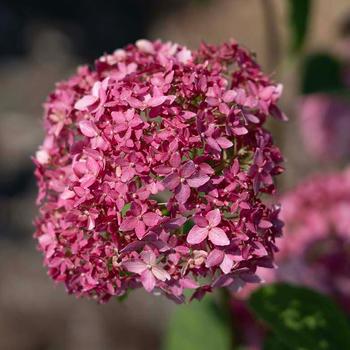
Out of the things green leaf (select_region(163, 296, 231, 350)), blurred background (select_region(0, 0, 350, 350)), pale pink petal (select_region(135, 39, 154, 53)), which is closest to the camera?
pale pink petal (select_region(135, 39, 154, 53))

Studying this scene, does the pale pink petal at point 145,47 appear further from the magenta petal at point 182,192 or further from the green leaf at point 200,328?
the green leaf at point 200,328

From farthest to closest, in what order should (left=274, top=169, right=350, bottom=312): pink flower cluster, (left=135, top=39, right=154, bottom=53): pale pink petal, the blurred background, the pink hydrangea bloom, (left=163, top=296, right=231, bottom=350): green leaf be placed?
1. the pink hydrangea bloom
2. the blurred background
3. (left=274, top=169, right=350, bottom=312): pink flower cluster
4. (left=163, top=296, right=231, bottom=350): green leaf
5. (left=135, top=39, right=154, bottom=53): pale pink petal

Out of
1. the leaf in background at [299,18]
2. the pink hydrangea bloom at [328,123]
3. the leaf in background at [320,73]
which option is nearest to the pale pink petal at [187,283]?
the leaf in background at [299,18]

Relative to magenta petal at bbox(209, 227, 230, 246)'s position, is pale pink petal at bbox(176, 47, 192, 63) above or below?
above

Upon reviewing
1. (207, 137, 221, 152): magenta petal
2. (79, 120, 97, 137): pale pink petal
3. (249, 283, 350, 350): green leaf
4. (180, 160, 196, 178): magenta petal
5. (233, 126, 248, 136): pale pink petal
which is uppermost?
(79, 120, 97, 137): pale pink petal

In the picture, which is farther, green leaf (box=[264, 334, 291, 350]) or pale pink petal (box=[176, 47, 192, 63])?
green leaf (box=[264, 334, 291, 350])

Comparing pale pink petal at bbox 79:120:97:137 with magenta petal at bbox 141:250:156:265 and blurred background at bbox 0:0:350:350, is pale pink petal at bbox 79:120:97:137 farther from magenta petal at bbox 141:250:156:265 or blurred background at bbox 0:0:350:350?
blurred background at bbox 0:0:350:350

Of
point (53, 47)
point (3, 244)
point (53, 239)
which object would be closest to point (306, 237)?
point (53, 239)

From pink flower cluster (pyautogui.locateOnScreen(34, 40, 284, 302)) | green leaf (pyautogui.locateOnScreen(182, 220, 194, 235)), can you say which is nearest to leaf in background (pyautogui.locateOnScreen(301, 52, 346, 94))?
pink flower cluster (pyautogui.locateOnScreen(34, 40, 284, 302))
